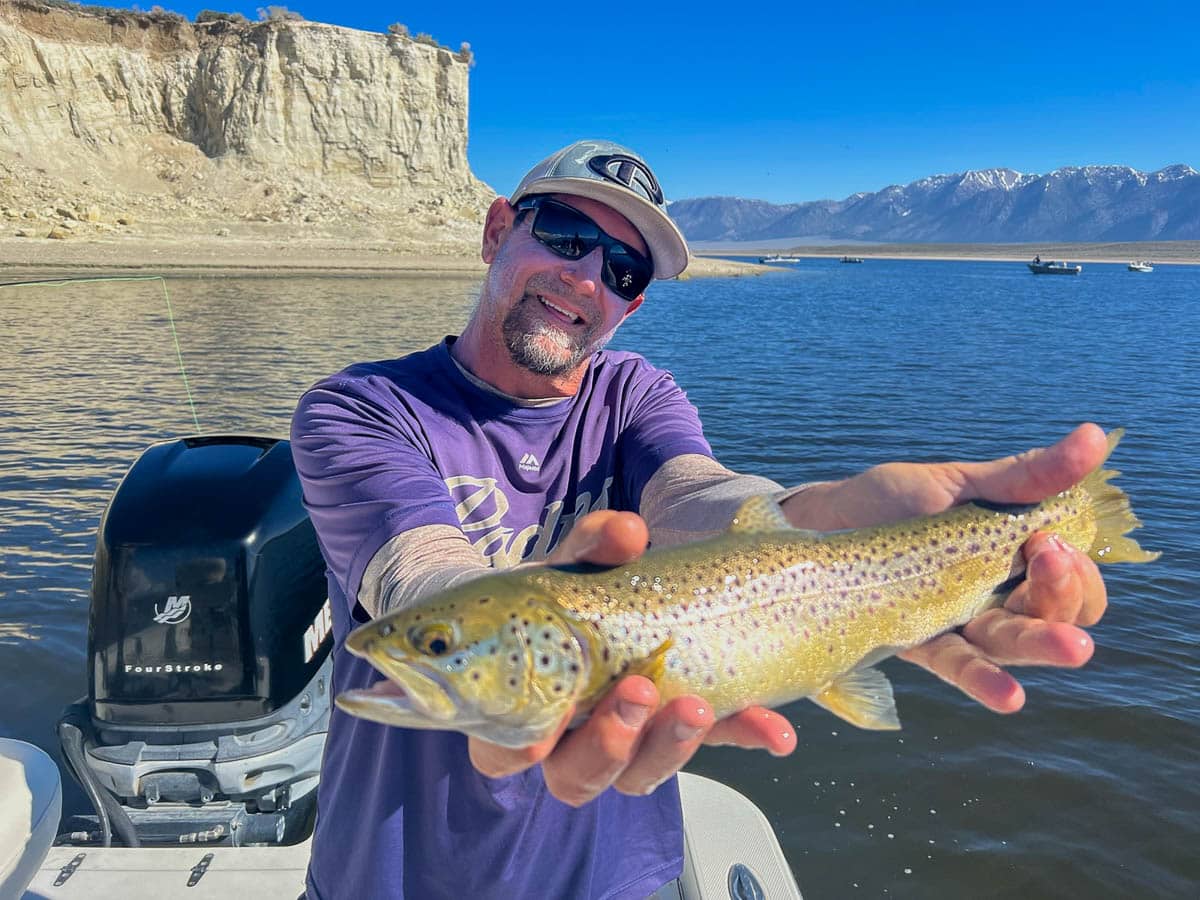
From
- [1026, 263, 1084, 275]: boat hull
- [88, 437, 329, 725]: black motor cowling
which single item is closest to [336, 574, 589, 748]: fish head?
[88, 437, 329, 725]: black motor cowling

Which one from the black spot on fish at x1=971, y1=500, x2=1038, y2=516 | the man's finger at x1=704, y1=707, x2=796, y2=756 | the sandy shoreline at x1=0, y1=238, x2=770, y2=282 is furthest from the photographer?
the sandy shoreline at x1=0, y1=238, x2=770, y2=282

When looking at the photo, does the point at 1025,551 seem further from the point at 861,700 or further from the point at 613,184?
the point at 613,184

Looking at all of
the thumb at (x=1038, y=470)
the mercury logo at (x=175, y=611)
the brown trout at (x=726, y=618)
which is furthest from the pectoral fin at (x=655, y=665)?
the mercury logo at (x=175, y=611)

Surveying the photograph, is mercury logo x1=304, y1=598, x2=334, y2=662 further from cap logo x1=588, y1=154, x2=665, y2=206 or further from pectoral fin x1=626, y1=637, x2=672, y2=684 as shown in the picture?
cap logo x1=588, y1=154, x2=665, y2=206

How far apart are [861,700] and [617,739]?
3.64 feet

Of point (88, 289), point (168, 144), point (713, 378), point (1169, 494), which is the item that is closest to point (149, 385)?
point (713, 378)

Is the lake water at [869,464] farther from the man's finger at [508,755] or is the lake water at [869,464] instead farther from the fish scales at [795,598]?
the man's finger at [508,755]

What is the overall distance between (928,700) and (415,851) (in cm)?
654

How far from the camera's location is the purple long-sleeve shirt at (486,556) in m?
2.36

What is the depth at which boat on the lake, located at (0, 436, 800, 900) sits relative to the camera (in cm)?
356

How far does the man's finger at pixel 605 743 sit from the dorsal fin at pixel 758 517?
680 millimetres

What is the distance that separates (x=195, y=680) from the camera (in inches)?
149

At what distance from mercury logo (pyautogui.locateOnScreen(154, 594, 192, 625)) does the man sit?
58.6 inches

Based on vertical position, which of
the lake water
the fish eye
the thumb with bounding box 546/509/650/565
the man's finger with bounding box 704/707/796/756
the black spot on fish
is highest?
the thumb with bounding box 546/509/650/565
